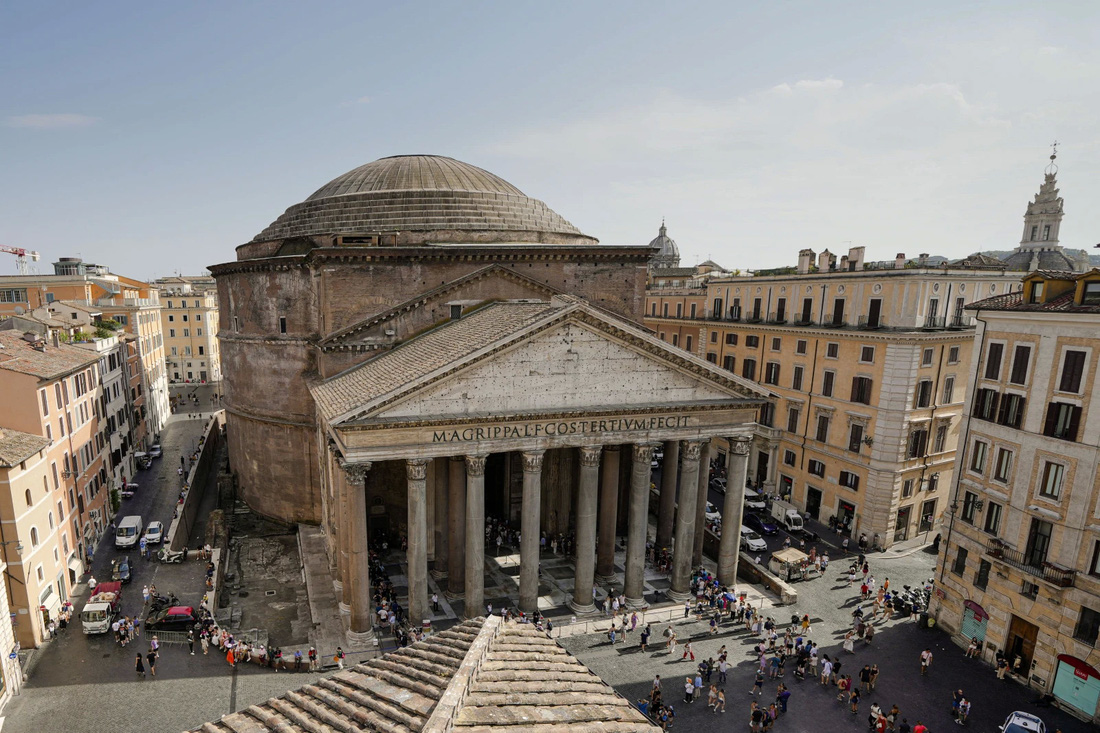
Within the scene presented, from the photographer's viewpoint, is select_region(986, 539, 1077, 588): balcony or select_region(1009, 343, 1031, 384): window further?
select_region(1009, 343, 1031, 384): window

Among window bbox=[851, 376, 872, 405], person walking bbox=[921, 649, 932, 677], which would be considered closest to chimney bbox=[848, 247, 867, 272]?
window bbox=[851, 376, 872, 405]

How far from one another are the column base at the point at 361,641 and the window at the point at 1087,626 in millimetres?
23211

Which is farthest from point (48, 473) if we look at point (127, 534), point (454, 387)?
point (454, 387)

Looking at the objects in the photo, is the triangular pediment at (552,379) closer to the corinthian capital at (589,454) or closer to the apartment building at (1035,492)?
the corinthian capital at (589,454)

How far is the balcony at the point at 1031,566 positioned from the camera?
19812 mm

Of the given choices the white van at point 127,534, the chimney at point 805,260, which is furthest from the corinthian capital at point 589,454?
the white van at point 127,534

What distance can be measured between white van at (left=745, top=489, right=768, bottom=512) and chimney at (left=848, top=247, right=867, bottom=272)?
47.4 feet

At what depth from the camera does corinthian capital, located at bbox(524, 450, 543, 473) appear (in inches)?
883

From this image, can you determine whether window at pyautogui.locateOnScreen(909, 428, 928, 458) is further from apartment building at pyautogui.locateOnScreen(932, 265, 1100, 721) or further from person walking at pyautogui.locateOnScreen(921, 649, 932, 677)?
person walking at pyautogui.locateOnScreen(921, 649, 932, 677)

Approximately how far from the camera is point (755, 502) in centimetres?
3769

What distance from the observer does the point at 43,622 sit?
76.3 feet

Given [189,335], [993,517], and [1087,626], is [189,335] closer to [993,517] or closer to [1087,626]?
[993,517]

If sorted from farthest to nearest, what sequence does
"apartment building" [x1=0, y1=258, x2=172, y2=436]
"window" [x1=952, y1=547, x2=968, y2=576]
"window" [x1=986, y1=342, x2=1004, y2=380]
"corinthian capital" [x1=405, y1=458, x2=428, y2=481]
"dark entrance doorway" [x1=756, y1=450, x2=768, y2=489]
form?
"apartment building" [x1=0, y1=258, x2=172, y2=436] → "dark entrance doorway" [x1=756, y1=450, x2=768, y2=489] → "window" [x1=952, y1=547, x2=968, y2=576] → "window" [x1=986, y1=342, x2=1004, y2=380] → "corinthian capital" [x1=405, y1=458, x2=428, y2=481]

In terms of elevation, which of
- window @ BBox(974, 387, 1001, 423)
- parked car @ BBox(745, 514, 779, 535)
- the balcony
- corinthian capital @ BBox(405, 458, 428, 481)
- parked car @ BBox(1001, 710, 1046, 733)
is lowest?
parked car @ BBox(745, 514, 779, 535)
